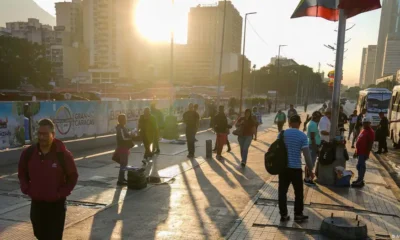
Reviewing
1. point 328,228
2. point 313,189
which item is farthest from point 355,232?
point 313,189

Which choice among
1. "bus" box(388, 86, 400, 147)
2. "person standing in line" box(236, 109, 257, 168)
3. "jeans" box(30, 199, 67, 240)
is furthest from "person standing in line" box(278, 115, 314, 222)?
"bus" box(388, 86, 400, 147)

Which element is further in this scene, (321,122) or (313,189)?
(321,122)

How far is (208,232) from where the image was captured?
17.7 feet

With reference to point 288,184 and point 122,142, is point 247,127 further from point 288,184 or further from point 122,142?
point 288,184

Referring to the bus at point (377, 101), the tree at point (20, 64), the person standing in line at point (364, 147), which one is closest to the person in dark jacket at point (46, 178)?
the person standing in line at point (364, 147)

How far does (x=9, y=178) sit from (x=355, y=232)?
773 cm

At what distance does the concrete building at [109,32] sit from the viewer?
151 m

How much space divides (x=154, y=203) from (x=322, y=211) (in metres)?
3.10

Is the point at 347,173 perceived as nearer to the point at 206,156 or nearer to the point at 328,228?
the point at 328,228

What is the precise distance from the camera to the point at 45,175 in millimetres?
3516

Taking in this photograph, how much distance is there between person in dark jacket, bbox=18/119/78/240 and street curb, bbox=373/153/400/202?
6.75 meters

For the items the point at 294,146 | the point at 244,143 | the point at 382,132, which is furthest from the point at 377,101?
the point at 294,146

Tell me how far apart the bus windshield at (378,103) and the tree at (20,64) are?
57226 mm

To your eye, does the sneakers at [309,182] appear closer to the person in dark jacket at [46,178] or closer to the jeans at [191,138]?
the jeans at [191,138]
